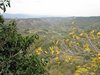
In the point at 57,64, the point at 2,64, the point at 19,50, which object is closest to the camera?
the point at 2,64

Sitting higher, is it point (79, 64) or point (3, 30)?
point (3, 30)

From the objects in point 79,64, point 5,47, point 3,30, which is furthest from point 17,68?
point 79,64

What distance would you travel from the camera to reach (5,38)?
10.2 m

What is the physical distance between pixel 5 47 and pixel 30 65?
4.52 feet

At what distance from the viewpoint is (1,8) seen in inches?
405

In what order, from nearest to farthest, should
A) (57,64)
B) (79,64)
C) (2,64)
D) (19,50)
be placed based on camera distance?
(2,64) < (19,50) < (79,64) < (57,64)

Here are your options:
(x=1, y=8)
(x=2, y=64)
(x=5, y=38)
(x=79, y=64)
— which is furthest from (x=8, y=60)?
(x=79, y=64)

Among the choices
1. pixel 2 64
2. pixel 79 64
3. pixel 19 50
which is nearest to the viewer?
pixel 2 64

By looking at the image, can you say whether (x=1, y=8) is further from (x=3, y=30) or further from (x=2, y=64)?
(x=2, y=64)

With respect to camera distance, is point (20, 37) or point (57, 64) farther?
point (57, 64)

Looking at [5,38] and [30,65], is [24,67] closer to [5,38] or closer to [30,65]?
[30,65]

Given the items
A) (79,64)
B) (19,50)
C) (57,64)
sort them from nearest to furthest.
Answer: (19,50) → (79,64) → (57,64)

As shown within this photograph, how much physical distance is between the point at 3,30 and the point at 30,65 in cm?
199

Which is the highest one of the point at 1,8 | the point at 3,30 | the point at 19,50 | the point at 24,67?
the point at 1,8
